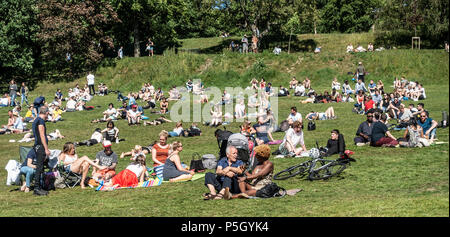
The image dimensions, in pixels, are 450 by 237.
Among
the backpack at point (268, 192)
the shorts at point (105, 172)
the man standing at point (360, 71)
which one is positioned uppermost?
the man standing at point (360, 71)

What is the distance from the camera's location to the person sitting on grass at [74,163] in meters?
13.4

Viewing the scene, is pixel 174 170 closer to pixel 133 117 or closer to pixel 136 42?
pixel 133 117

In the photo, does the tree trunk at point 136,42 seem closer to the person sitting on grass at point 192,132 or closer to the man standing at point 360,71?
the man standing at point 360,71

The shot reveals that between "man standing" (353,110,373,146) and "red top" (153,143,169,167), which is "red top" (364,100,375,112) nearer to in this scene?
"man standing" (353,110,373,146)

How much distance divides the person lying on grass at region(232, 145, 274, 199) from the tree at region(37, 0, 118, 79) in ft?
122

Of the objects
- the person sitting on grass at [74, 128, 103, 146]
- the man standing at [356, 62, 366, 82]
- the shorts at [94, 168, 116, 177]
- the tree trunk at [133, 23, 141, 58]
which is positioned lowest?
the person sitting on grass at [74, 128, 103, 146]

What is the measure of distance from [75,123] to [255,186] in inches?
724

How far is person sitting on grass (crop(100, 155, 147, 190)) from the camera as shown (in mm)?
12969

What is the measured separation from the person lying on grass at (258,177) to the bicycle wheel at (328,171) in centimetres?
190

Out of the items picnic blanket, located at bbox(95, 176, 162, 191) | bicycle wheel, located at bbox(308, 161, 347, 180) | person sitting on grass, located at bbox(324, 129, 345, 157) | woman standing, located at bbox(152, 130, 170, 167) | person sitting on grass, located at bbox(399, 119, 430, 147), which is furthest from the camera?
person sitting on grass, located at bbox(399, 119, 430, 147)

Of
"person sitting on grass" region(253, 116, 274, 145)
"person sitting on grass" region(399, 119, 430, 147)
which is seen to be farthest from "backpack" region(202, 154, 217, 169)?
"person sitting on grass" region(399, 119, 430, 147)

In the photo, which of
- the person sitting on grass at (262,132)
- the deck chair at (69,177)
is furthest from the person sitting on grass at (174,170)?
the person sitting on grass at (262,132)

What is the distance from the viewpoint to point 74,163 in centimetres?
1357
